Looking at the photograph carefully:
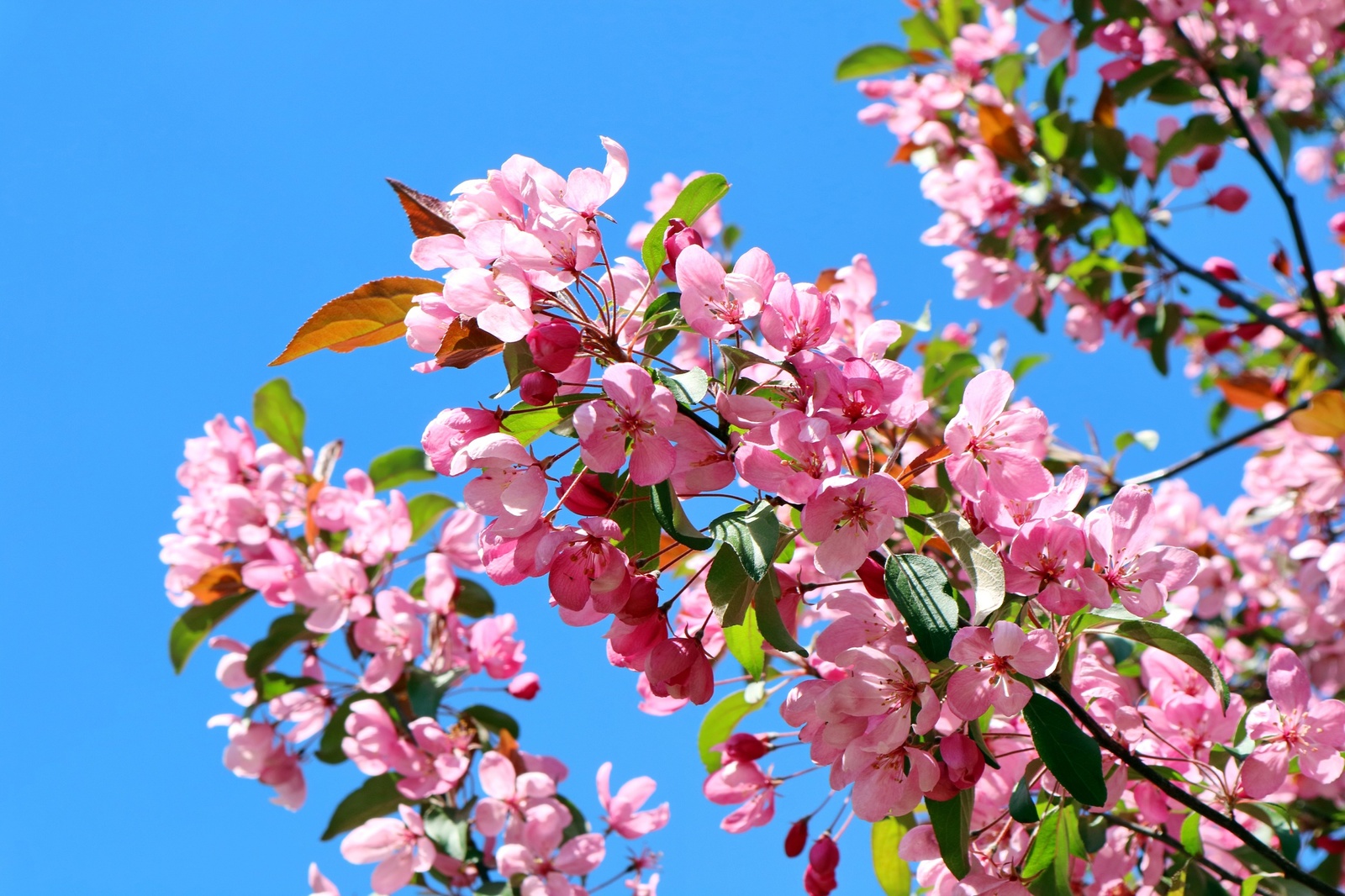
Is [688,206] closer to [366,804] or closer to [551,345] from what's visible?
[551,345]

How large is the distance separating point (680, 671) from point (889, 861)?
0.81 meters

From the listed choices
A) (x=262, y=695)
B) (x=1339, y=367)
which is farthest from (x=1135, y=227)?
(x=262, y=695)

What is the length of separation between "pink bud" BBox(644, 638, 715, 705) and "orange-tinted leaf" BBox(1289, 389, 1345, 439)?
6.34 feet

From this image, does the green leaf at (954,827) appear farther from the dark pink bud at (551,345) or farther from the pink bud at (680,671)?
the dark pink bud at (551,345)

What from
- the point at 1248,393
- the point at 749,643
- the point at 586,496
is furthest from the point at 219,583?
the point at 1248,393

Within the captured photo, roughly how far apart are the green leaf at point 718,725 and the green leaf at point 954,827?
78 centimetres

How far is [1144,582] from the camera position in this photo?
4.09 ft

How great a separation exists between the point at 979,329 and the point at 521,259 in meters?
3.93

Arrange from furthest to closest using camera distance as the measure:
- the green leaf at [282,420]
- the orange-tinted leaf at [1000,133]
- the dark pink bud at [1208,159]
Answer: the dark pink bud at [1208,159] → the orange-tinted leaf at [1000,133] → the green leaf at [282,420]

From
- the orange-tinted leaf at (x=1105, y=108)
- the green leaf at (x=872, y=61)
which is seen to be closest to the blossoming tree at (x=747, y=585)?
the orange-tinted leaf at (x=1105, y=108)

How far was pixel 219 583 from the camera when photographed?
103 inches

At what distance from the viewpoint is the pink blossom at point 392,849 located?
7.03 ft

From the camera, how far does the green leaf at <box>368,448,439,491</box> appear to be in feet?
9.08

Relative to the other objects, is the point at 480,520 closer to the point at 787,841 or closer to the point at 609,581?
the point at 787,841
